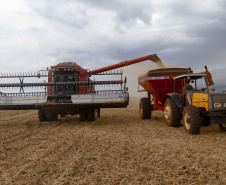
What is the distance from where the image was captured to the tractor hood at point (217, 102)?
6039 millimetres

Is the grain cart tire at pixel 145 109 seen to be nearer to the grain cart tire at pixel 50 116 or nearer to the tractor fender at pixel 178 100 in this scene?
the tractor fender at pixel 178 100

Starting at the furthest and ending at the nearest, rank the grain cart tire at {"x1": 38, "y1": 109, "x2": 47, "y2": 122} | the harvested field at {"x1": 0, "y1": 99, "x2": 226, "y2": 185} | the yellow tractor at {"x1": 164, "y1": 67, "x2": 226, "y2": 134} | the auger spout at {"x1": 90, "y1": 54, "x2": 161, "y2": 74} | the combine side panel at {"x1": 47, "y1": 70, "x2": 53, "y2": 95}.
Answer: the auger spout at {"x1": 90, "y1": 54, "x2": 161, "y2": 74} < the grain cart tire at {"x1": 38, "y1": 109, "x2": 47, "y2": 122} < the combine side panel at {"x1": 47, "y1": 70, "x2": 53, "y2": 95} < the yellow tractor at {"x1": 164, "y1": 67, "x2": 226, "y2": 134} < the harvested field at {"x1": 0, "y1": 99, "x2": 226, "y2": 185}

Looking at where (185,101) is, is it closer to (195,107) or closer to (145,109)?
(195,107)

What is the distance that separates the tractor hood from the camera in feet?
19.8

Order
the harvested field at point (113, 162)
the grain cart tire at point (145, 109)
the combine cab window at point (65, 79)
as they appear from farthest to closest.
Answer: the grain cart tire at point (145, 109) → the combine cab window at point (65, 79) → the harvested field at point (113, 162)

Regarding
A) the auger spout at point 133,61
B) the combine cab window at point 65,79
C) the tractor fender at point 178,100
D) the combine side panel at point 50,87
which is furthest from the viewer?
the auger spout at point 133,61

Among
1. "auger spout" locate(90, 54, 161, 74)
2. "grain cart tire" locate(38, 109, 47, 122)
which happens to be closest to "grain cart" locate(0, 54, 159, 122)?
"grain cart tire" locate(38, 109, 47, 122)

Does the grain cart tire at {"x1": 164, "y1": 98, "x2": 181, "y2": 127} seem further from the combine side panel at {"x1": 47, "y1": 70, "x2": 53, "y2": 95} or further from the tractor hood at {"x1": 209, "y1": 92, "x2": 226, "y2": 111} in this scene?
the combine side panel at {"x1": 47, "y1": 70, "x2": 53, "y2": 95}

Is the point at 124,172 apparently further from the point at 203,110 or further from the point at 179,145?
the point at 203,110

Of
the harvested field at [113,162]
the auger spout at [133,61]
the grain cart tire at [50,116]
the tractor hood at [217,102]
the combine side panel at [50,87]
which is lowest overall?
the harvested field at [113,162]

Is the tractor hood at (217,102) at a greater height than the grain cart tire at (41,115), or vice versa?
the tractor hood at (217,102)

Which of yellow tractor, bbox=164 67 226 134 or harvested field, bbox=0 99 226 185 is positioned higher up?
yellow tractor, bbox=164 67 226 134

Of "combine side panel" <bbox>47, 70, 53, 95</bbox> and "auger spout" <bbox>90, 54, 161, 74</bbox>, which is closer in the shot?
"combine side panel" <bbox>47, 70, 53, 95</bbox>

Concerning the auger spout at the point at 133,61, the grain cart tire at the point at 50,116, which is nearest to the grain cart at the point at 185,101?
the auger spout at the point at 133,61
